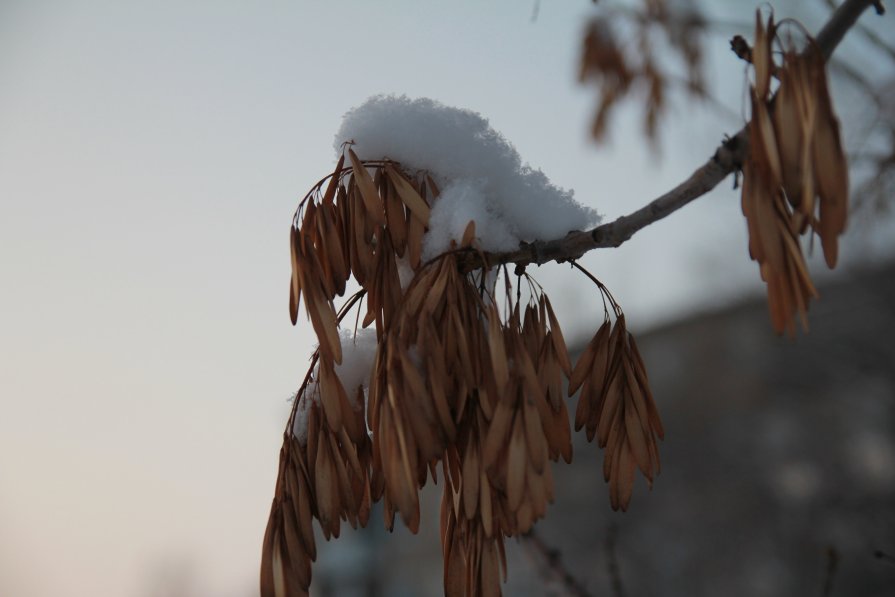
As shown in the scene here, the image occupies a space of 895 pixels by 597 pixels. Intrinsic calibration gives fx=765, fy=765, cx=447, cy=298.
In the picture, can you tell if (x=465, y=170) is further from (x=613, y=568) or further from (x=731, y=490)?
(x=731, y=490)

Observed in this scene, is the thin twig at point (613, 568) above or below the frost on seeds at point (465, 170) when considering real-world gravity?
below

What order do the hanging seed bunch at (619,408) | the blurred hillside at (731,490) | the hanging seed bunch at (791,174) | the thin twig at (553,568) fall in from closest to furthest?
the hanging seed bunch at (791,174) → the hanging seed bunch at (619,408) → the thin twig at (553,568) → the blurred hillside at (731,490)

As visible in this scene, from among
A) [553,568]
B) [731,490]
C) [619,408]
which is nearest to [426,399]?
[619,408]

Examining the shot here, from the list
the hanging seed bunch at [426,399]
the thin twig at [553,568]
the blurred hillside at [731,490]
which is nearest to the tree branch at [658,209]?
the hanging seed bunch at [426,399]

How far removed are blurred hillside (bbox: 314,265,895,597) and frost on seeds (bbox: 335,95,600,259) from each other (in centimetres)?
402

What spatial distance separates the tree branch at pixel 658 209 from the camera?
516 millimetres

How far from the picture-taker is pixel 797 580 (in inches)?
241

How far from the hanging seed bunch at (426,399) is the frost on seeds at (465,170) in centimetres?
2

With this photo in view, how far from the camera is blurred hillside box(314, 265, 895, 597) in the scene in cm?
547

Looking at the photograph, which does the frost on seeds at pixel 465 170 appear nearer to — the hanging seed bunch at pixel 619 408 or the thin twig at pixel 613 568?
the hanging seed bunch at pixel 619 408

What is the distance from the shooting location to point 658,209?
0.56m

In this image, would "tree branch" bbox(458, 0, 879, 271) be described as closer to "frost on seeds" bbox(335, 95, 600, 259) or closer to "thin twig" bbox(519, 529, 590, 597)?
"frost on seeds" bbox(335, 95, 600, 259)

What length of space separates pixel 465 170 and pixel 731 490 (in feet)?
22.9

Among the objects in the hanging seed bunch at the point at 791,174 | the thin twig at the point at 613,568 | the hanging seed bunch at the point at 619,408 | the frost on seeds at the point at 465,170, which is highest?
the frost on seeds at the point at 465,170
